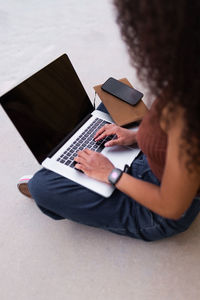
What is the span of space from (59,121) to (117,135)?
0.25 m

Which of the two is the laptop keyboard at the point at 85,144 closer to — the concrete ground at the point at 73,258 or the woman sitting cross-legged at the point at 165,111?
the woman sitting cross-legged at the point at 165,111

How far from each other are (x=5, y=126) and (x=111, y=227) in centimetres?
98

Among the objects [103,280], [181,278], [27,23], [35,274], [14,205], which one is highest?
[27,23]

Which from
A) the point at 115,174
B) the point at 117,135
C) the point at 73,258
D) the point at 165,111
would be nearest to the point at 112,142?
the point at 117,135

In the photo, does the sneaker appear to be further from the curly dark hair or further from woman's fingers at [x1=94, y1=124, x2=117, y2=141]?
the curly dark hair

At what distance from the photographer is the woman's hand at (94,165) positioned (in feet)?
2.76

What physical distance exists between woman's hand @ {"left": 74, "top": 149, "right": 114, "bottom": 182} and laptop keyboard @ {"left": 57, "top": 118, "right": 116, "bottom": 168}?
6 cm

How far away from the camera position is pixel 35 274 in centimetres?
103

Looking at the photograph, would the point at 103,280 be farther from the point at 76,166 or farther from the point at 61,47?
the point at 61,47

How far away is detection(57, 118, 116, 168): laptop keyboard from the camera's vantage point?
96 centimetres

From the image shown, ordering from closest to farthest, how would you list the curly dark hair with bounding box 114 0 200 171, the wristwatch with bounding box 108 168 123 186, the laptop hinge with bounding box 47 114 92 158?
the curly dark hair with bounding box 114 0 200 171 < the wristwatch with bounding box 108 168 123 186 < the laptop hinge with bounding box 47 114 92 158

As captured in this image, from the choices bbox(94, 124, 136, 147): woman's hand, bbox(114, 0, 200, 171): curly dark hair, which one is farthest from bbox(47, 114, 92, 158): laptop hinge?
bbox(114, 0, 200, 171): curly dark hair

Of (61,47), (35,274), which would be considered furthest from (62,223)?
(61,47)

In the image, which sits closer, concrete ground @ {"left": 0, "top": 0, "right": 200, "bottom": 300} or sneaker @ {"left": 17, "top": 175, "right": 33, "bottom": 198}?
concrete ground @ {"left": 0, "top": 0, "right": 200, "bottom": 300}
